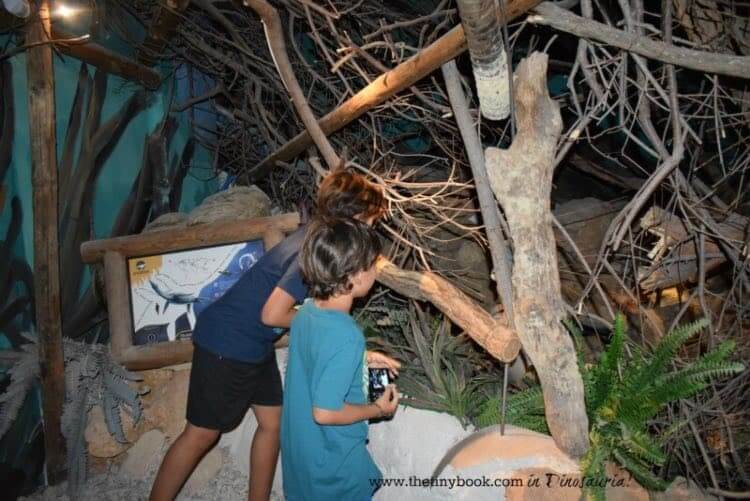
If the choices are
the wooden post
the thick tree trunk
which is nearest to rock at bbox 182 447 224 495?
the wooden post

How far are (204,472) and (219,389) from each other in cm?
151

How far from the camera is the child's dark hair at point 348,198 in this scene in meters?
2.25

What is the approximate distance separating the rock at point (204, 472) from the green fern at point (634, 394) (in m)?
2.69

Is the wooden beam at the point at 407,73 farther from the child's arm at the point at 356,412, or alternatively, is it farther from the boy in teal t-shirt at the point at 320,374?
the child's arm at the point at 356,412

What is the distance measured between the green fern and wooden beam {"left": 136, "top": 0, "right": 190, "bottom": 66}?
14.5ft

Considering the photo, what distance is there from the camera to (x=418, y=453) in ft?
9.27

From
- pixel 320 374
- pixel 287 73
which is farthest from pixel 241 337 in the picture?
pixel 287 73

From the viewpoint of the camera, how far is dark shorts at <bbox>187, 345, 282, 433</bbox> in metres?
2.49

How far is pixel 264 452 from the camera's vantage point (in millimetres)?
2805

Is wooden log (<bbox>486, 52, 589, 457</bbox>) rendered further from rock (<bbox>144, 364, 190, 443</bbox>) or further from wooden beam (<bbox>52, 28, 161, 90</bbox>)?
wooden beam (<bbox>52, 28, 161, 90</bbox>)

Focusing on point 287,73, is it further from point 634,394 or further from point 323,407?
point 634,394

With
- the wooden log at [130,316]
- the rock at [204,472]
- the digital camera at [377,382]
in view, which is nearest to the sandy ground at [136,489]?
the rock at [204,472]

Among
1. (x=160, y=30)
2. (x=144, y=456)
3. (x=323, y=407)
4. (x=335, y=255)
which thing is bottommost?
(x=144, y=456)

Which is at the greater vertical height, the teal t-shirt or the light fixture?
the light fixture
